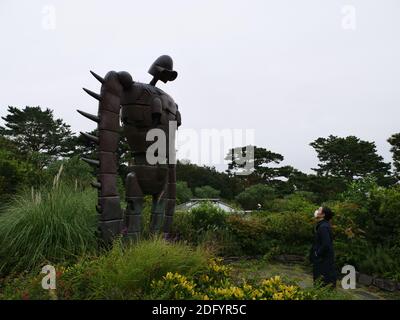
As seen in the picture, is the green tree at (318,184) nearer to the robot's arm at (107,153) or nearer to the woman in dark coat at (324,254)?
the woman in dark coat at (324,254)

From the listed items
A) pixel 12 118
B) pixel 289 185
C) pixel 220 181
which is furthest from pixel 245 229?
pixel 12 118

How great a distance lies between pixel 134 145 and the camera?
5.30m

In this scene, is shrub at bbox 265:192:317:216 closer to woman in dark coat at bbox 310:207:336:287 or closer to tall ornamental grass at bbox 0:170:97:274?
woman in dark coat at bbox 310:207:336:287

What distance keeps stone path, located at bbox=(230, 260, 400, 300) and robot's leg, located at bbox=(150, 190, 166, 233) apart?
1.44 meters

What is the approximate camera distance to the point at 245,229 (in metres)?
9.22

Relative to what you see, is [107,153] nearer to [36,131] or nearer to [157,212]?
[157,212]

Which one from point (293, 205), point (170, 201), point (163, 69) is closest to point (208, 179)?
point (293, 205)

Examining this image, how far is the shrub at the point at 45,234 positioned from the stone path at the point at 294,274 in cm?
210

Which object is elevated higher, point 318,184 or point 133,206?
point 318,184

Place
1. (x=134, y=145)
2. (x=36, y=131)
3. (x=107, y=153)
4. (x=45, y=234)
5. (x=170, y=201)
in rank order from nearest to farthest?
1. (x=45, y=234)
2. (x=107, y=153)
3. (x=134, y=145)
4. (x=170, y=201)
5. (x=36, y=131)

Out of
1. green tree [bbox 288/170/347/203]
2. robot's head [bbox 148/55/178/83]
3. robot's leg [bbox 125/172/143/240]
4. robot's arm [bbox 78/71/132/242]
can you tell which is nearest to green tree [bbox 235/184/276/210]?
green tree [bbox 288/170/347/203]

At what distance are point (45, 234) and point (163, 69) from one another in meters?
3.08
